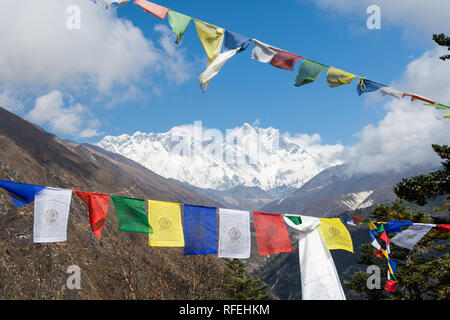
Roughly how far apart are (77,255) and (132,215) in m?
28.2

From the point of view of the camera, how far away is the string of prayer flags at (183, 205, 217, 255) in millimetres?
9891

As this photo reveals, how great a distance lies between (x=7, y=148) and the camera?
7719 cm

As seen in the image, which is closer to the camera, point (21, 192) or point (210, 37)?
point (210, 37)

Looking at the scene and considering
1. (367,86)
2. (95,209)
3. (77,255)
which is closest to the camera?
(367,86)

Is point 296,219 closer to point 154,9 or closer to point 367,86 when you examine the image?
point 367,86

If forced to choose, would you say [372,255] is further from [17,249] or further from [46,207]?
[17,249]

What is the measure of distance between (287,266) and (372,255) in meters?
151

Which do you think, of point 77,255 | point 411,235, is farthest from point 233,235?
point 77,255

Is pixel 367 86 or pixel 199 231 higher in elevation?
pixel 367 86

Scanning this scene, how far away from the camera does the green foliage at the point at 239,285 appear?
34.7 m

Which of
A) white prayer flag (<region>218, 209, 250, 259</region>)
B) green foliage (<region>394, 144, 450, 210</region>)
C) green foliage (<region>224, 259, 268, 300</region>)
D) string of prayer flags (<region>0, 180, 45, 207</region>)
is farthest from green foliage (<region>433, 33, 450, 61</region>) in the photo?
green foliage (<region>224, 259, 268, 300</region>)

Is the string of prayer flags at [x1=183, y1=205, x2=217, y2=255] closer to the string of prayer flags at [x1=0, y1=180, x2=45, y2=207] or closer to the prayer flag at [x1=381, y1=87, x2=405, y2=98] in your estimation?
the string of prayer flags at [x1=0, y1=180, x2=45, y2=207]

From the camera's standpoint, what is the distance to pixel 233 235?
33.3ft

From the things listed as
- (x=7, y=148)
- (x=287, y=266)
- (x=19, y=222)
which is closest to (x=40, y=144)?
(x=7, y=148)
